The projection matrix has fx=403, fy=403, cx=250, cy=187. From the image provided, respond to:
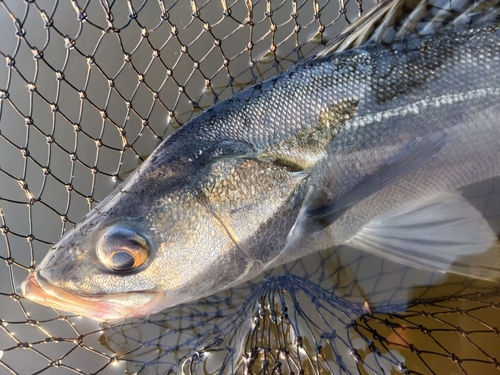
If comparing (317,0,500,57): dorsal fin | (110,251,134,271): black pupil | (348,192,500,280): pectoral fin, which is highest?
(317,0,500,57): dorsal fin

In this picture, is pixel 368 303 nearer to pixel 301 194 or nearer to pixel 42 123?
pixel 301 194

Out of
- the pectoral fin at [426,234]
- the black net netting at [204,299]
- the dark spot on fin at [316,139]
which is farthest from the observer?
the black net netting at [204,299]

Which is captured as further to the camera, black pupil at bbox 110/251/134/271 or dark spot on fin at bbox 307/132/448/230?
dark spot on fin at bbox 307/132/448/230

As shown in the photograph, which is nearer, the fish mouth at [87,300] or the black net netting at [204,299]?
the fish mouth at [87,300]

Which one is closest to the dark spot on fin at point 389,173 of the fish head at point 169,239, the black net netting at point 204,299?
the fish head at point 169,239

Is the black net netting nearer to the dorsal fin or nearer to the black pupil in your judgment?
the dorsal fin

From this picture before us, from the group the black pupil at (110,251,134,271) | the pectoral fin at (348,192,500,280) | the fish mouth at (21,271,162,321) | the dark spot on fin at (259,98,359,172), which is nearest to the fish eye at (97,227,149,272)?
the black pupil at (110,251,134,271)

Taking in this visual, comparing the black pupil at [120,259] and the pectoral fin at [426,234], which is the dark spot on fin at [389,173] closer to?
the pectoral fin at [426,234]
